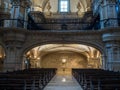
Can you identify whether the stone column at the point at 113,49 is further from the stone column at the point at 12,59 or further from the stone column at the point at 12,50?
the stone column at the point at 12,59

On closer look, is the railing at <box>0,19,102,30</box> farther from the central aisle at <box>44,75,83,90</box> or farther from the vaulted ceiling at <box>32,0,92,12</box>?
the central aisle at <box>44,75,83,90</box>

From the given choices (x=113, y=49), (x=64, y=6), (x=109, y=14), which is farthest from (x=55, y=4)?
(x=113, y=49)

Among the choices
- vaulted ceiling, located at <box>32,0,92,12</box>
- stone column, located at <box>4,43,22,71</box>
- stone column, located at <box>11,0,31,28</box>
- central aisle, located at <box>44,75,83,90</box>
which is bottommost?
central aisle, located at <box>44,75,83,90</box>

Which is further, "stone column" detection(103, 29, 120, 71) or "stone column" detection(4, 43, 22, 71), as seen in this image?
"stone column" detection(4, 43, 22, 71)

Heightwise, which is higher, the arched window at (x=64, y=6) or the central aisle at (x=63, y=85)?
the arched window at (x=64, y=6)

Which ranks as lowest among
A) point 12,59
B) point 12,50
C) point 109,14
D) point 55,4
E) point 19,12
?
point 12,59

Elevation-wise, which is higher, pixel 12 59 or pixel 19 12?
pixel 19 12

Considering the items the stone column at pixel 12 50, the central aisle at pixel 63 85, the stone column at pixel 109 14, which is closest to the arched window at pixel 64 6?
the stone column at pixel 109 14

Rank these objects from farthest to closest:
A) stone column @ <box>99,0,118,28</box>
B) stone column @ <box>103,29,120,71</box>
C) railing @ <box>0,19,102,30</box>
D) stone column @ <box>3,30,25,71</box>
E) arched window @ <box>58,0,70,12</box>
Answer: arched window @ <box>58,0,70,12</box>
railing @ <box>0,19,102,30</box>
stone column @ <box>99,0,118,28</box>
stone column @ <box>3,30,25,71</box>
stone column @ <box>103,29,120,71</box>

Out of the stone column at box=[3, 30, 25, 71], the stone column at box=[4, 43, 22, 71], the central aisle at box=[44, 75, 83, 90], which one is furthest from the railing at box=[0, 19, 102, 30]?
the central aisle at box=[44, 75, 83, 90]

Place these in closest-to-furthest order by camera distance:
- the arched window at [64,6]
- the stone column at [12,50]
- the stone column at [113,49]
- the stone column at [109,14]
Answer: the stone column at [113,49] < the stone column at [12,50] < the stone column at [109,14] < the arched window at [64,6]

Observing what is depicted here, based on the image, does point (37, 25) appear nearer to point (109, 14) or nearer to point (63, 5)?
point (109, 14)

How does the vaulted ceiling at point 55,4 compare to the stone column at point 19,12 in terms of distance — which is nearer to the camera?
the stone column at point 19,12

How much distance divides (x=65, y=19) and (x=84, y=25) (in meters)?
6.47
